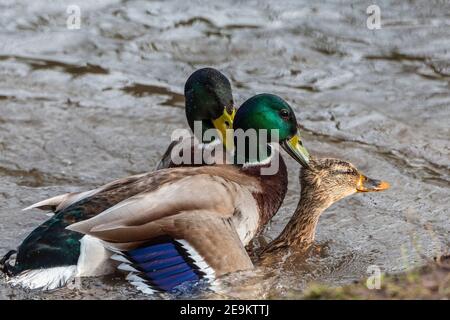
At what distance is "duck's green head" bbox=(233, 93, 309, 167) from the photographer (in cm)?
632

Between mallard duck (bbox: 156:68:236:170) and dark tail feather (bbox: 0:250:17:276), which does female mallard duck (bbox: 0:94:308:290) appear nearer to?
dark tail feather (bbox: 0:250:17:276)

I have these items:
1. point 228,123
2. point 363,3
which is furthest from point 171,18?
point 228,123

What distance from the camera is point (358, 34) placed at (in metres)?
9.61

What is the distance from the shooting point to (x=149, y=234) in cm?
545

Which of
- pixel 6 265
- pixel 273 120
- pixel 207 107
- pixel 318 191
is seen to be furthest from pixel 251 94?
pixel 6 265

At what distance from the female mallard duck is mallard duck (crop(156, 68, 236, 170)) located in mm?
→ 1130

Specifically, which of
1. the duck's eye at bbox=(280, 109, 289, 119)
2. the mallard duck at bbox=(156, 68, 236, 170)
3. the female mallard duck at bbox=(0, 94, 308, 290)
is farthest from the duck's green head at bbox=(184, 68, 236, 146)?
the female mallard duck at bbox=(0, 94, 308, 290)

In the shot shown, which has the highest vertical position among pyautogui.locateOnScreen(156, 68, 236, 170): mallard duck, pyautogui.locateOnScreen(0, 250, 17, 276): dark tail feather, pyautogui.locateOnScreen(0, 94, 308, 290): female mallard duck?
pyautogui.locateOnScreen(156, 68, 236, 170): mallard duck

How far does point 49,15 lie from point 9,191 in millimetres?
3538

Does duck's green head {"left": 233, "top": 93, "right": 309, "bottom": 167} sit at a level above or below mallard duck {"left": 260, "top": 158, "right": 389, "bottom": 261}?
above

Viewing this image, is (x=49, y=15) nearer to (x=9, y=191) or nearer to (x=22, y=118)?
(x=22, y=118)

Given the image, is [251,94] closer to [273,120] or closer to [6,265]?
[273,120]

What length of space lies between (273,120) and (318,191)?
Answer: 20.6 inches
